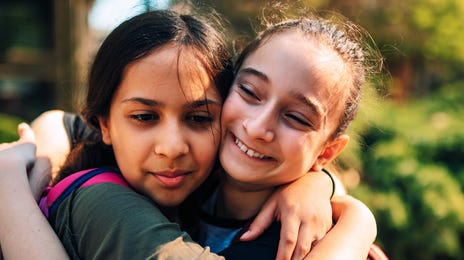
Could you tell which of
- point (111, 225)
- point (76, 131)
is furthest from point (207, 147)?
point (76, 131)

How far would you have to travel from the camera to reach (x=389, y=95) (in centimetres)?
382

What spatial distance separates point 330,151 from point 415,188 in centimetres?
336

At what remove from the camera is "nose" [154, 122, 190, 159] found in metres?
1.94

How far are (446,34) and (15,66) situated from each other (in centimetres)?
774

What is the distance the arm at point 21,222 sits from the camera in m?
1.76

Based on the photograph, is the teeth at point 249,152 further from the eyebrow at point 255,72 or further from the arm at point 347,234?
the arm at point 347,234

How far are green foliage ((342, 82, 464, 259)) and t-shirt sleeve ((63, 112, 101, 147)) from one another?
9.39ft

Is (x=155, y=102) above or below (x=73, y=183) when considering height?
above

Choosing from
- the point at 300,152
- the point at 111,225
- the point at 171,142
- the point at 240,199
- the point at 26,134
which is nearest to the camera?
the point at 111,225

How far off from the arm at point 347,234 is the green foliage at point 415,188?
2.81 metres

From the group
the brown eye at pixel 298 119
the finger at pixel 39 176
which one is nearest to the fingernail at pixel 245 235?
the brown eye at pixel 298 119

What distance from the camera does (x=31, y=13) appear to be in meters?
7.91

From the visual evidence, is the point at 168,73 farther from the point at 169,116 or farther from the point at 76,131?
the point at 76,131

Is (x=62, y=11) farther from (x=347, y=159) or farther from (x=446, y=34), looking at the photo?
(x=446, y=34)
